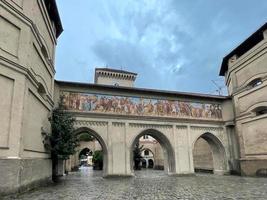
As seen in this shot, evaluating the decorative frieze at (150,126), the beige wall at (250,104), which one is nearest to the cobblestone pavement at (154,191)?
the beige wall at (250,104)

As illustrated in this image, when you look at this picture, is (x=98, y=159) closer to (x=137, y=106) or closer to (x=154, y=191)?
(x=137, y=106)

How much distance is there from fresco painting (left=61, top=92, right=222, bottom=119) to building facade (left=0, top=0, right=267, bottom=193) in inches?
3.2

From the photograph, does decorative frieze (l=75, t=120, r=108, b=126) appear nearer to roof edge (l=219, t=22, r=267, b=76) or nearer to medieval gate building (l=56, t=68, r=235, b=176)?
medieval gate building (l=56, t=68, r=235, b=176)

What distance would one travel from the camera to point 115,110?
21.8 m

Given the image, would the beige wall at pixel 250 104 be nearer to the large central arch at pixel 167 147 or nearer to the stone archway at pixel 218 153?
the stone archway at pixel 218 153

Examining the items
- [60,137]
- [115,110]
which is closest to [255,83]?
[115,110]

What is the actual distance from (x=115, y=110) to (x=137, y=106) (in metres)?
2.05

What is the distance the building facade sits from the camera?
1157 centimetres

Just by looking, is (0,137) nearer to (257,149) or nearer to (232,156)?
(257,149)

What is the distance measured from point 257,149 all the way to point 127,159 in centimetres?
1027

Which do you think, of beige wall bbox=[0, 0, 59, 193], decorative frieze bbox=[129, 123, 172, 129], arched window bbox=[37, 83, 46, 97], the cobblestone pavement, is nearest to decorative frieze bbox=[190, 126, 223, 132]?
decorative frieze bbox=[129, 123, 172, 129]

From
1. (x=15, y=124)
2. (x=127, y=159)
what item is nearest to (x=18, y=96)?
(x=15, y=124)

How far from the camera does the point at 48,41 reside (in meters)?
17.7

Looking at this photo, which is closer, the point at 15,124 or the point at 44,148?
the point at 15,124
